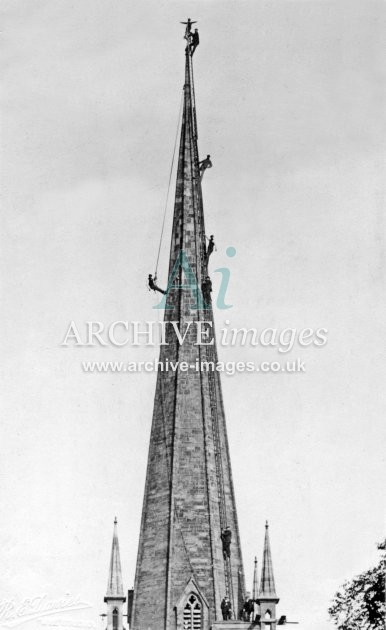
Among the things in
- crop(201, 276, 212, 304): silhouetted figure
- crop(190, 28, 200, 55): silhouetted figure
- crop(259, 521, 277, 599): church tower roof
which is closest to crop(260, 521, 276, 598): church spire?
crop(259, 521, 277, 599): church tower roof

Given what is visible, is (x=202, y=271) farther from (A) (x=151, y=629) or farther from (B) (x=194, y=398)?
(A) (x=151, y=629)

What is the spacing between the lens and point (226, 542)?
64.4m

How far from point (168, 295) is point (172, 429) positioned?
4768mm

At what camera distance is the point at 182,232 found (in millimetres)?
68562

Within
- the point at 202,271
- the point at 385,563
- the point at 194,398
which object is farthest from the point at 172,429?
the point at 385,563

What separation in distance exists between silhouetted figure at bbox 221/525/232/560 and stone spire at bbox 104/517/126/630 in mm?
3451

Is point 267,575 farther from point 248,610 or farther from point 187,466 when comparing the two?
point 187,466

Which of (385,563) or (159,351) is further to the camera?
(159,351)

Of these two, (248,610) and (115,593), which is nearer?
(115,593)

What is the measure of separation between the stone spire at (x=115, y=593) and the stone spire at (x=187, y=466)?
99 centimetres

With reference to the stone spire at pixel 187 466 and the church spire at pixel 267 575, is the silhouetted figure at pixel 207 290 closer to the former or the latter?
the stone spire at pixel 187 466

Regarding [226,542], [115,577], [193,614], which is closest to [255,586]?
[226,542]

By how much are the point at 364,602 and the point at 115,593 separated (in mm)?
8065

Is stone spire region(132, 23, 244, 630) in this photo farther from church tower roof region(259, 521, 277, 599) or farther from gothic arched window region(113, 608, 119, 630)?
church tower roof region(259, 521, 277, 599)
